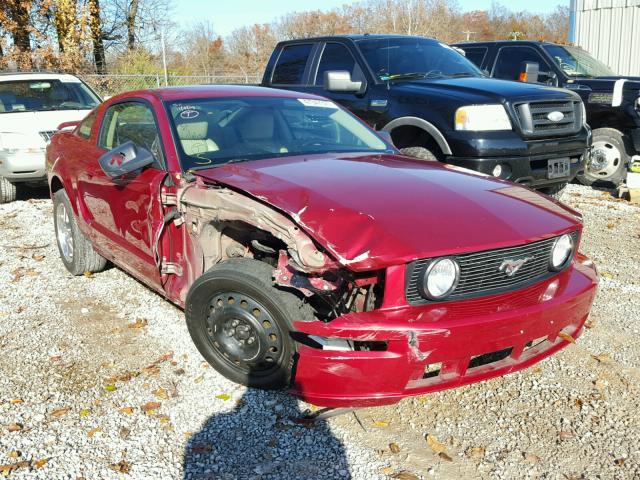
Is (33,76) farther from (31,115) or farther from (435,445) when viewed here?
(435,445)

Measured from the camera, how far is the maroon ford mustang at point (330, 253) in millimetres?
2936

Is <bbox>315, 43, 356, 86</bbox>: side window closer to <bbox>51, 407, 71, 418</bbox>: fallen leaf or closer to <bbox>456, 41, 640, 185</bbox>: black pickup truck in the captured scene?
<bbox>456, 41, 640, 185</bbox>: black pickup truck

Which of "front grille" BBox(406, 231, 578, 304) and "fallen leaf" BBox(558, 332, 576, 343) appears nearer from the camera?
"front grille" BBox(406, 231, 578, 304)

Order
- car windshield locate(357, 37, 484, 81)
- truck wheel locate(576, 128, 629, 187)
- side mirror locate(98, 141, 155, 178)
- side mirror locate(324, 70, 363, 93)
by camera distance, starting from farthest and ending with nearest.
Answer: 1. truck wheel locate(576, 128, 629, 187)
2. car windshield locate(357, 37, 484, 81)
3. side mirror locate(324, 70, 363, 93)
4. side mirror locate(98, 141, 155, 178)

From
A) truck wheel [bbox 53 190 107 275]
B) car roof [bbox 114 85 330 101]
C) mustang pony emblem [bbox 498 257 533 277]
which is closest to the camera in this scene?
mustang pony emblem [bbox 498 257 533 277]

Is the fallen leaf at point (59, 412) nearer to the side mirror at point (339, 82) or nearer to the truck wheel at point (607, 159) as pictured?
the side mirror at point (339, 82)

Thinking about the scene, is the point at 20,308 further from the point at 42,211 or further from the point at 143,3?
the point at 143,3

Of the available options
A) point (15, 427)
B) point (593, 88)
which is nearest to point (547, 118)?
point (593, 88)

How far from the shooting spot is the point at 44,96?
31.6ft

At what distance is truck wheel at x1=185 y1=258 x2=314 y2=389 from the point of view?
3.23 meters

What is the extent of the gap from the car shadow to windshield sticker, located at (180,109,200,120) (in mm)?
1863

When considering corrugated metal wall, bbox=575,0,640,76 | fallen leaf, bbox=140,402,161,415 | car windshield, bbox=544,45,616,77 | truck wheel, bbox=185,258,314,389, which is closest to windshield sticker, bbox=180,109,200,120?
truck wheel, bbox=185,258,314,389

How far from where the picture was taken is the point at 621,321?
4.72 metres

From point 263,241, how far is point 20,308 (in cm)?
251
